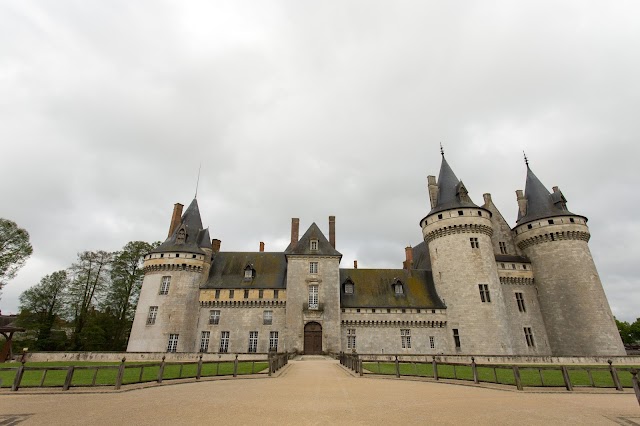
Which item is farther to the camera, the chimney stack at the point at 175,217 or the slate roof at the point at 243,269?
the chimney stack at the point at 175,217

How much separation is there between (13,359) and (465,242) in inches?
1577

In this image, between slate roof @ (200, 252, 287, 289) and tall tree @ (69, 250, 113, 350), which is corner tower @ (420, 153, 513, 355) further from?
tall tree @ (69, 250, 113, 350)

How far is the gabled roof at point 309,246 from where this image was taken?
32.8 m

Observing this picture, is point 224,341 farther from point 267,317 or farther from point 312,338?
point 312,338

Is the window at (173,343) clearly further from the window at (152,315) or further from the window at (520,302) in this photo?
the window at (520,302)

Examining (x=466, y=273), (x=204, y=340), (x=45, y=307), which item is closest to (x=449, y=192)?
(x=466, y=273)

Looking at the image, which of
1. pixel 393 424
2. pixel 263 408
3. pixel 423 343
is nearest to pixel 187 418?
pixel 263 408

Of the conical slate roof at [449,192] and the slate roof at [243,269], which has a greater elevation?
the conical slate roof at [449,192]

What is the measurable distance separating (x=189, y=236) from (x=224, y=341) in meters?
11.6

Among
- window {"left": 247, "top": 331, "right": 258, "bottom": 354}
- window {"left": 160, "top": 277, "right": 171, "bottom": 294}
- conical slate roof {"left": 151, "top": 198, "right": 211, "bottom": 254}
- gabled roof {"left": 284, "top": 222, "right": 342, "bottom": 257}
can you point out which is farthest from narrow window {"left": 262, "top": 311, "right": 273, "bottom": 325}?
window {"left": 160, "top": 277, "right": 171, "bottom": 294}

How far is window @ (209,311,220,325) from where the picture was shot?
31312 mm

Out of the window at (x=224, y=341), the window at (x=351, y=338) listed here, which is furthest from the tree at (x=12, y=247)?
the window at (x=351, y=338)

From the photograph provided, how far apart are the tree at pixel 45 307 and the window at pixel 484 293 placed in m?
41.1

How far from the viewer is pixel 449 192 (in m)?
33.5
